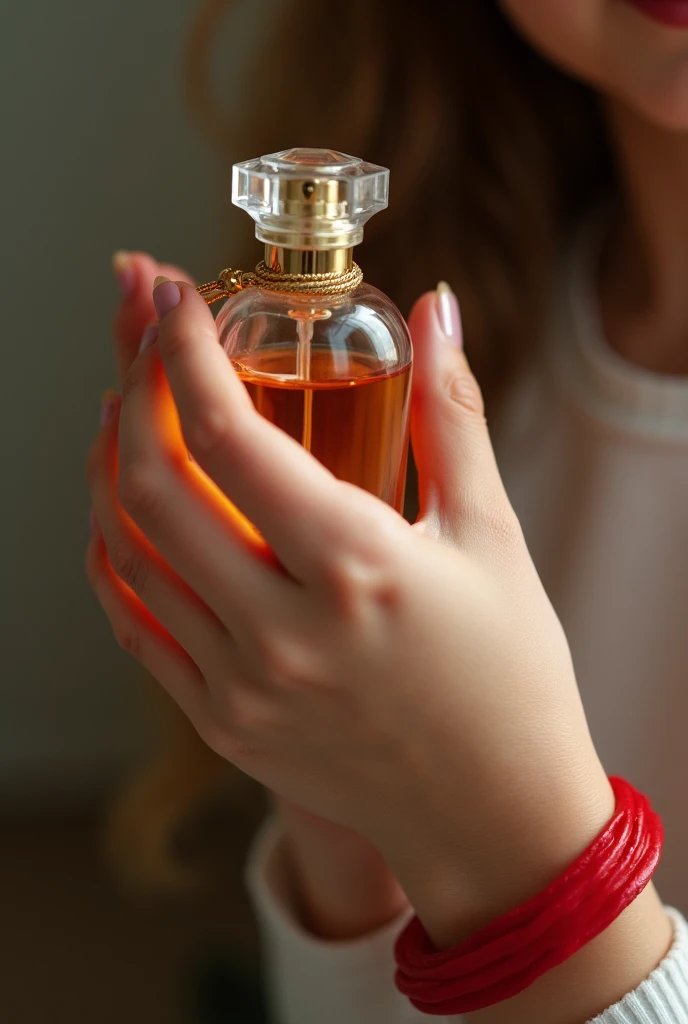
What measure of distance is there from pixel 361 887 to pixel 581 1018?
22cm

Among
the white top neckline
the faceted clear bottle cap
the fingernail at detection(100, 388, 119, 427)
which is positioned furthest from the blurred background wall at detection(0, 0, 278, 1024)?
the faceted clear bottle cap

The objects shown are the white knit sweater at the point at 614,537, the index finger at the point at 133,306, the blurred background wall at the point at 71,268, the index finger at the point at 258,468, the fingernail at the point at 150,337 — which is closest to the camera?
the index finger at the point at 258,468

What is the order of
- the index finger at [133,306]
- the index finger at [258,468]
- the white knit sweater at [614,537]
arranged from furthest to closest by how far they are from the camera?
the white knit sweater at [614,537] < the index finger at [133,306] < the index finger at [258,468]

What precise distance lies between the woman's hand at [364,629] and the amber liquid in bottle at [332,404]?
0.04 metres

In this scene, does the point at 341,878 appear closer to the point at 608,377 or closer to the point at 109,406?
the point at 109,406

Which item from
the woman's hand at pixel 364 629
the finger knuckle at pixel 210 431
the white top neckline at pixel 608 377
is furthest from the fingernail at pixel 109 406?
the white top neckline at pixel 608 377

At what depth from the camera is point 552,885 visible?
530mm

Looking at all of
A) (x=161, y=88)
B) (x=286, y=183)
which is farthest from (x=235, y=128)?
(x=286, y=183)

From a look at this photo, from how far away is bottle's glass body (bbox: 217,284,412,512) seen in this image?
53 centimetres

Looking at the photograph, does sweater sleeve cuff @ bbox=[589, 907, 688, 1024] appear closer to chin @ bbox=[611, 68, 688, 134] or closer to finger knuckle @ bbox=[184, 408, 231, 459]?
finger knuckle @ bbox=[184, 408, 231, 459]

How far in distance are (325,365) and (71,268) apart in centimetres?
113

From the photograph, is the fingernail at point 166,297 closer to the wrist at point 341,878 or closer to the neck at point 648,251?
the wrist at point 341,878

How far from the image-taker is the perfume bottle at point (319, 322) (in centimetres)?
50

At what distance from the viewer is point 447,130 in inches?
42.1
